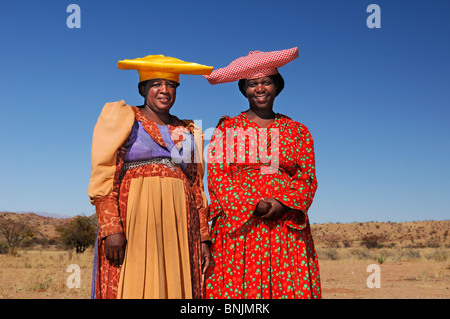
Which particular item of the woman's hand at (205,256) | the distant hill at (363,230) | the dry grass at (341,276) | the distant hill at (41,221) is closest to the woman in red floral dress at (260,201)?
the woman's hand at (205,256)

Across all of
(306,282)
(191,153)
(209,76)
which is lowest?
(306,282)

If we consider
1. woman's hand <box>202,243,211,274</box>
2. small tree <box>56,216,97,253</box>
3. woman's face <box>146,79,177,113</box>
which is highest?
woman's face <box>146,79,177,113</box>

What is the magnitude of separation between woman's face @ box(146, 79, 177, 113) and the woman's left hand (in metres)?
1.34

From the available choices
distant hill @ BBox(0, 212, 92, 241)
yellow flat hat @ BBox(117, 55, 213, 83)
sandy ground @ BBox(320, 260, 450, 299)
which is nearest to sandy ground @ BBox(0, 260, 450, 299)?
sandy ground @ BBox(320, 260, 450, 299)

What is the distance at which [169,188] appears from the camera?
15.2 feet

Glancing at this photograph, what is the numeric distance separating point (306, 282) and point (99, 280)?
1958 millimetres

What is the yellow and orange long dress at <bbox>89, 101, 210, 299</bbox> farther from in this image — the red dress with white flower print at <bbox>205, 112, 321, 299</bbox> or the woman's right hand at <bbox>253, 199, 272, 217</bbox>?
the woman's right hand at <bbox>253, 199, 272, 217</bbox>

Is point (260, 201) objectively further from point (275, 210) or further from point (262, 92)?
Result: point (262, 92)

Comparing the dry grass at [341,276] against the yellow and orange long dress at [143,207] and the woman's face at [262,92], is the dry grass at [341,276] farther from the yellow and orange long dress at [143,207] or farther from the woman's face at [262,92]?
the woman's face at [262,92]

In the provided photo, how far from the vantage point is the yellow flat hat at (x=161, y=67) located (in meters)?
4.82

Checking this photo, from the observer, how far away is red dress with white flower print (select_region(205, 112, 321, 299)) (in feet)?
15.8

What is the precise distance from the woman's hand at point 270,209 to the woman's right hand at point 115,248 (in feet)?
4.22

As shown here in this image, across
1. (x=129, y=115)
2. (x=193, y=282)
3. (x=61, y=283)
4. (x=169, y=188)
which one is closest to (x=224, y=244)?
(x=193, y=282)
